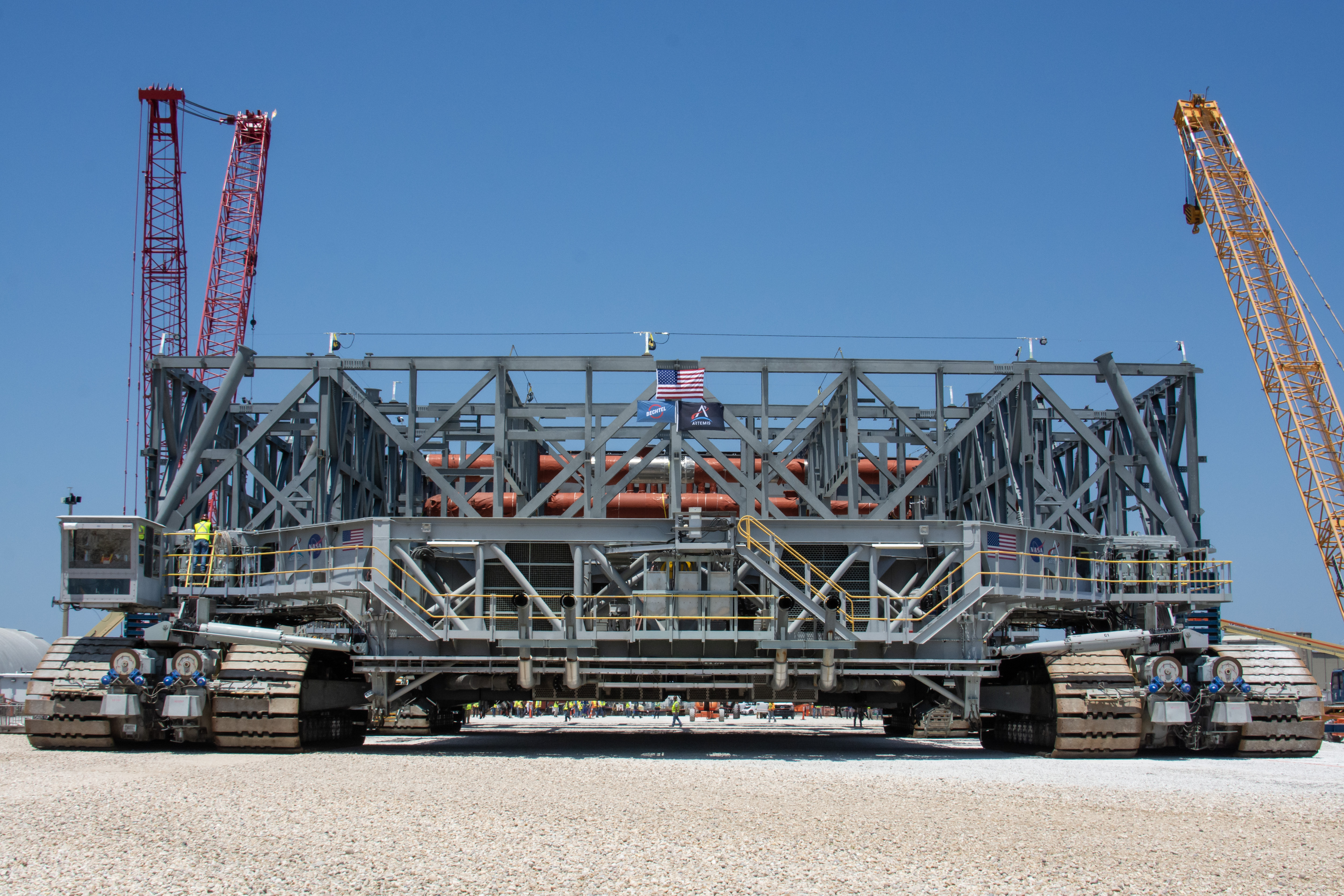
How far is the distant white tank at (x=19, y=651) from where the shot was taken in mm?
55938

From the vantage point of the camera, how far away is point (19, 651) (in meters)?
58.3

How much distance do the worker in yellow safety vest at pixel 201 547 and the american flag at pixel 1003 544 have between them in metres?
18.7

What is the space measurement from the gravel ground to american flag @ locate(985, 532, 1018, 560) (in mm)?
4882

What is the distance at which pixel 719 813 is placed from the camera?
14648mm

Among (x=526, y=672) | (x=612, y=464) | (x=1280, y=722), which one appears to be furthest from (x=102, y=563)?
(x=1280, y=722)

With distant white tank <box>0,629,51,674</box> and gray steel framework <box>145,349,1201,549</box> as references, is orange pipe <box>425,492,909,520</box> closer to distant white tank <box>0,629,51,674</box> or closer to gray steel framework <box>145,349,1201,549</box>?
gray steel framework <box>145,349,1201,549</box>

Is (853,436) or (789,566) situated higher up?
(853,436)

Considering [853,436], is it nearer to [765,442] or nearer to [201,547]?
[765,442]

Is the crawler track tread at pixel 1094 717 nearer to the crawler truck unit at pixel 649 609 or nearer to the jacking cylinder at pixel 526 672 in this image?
the crawler truck unit at pixel 649 609

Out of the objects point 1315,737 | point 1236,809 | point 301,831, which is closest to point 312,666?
point 301,831

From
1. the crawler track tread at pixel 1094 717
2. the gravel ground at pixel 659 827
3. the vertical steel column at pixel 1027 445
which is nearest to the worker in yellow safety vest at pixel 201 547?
the gravel ground at pixel 659 827

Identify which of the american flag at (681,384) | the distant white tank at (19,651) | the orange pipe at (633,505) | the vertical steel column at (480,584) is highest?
the american flag at (681,384)

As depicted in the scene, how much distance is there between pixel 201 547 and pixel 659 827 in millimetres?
19514

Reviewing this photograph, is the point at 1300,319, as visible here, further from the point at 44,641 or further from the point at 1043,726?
the point at 44,641
